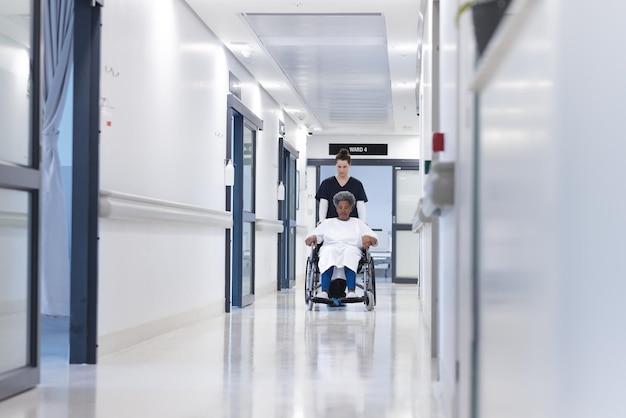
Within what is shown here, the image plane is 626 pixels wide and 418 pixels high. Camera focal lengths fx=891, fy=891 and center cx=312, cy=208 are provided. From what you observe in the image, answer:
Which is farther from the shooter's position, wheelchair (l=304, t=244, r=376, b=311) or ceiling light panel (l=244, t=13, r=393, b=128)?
wheelchair (l=304, t=244, r=376, b=311)

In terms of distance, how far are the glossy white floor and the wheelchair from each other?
1797mm

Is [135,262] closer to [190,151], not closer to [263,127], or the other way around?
[190,151]

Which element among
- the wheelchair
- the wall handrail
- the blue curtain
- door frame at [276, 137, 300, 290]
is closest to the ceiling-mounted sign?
door frame at [276, 137, 300, 290]

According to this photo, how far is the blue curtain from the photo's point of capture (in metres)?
6.28

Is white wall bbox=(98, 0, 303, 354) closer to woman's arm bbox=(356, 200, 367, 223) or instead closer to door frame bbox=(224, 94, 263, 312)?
door frame bbox=(224, 94, 263, 312)

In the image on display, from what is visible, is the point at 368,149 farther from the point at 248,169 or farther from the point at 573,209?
the point at 573,209

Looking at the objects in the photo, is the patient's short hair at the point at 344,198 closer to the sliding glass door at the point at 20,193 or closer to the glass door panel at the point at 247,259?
the glass door panel at the point at 247,259

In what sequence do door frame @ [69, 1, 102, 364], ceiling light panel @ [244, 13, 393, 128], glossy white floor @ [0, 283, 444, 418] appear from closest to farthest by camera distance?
glossy white floor @ [0, 283, 444, 418], door frame @ [69, 1, 102, 364], ceiling light panel @ [244, 13, 393, 128]

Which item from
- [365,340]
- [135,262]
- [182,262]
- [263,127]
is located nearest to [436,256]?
[365,340]

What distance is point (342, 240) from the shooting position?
9812 mm

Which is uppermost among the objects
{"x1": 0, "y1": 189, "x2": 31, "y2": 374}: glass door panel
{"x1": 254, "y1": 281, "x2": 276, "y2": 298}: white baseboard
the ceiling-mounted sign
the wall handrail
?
the ceiling-mounted sign

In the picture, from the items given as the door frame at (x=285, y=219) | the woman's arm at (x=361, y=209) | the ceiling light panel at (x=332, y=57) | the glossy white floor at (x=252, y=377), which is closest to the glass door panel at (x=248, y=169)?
the ceiling light panel at (x=332, y=57)

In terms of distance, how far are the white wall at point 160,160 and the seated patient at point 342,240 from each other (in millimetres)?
1128

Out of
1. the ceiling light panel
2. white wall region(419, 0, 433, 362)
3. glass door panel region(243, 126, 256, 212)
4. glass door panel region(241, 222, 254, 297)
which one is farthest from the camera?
glass door panel region(243, 126, 256, 212)
